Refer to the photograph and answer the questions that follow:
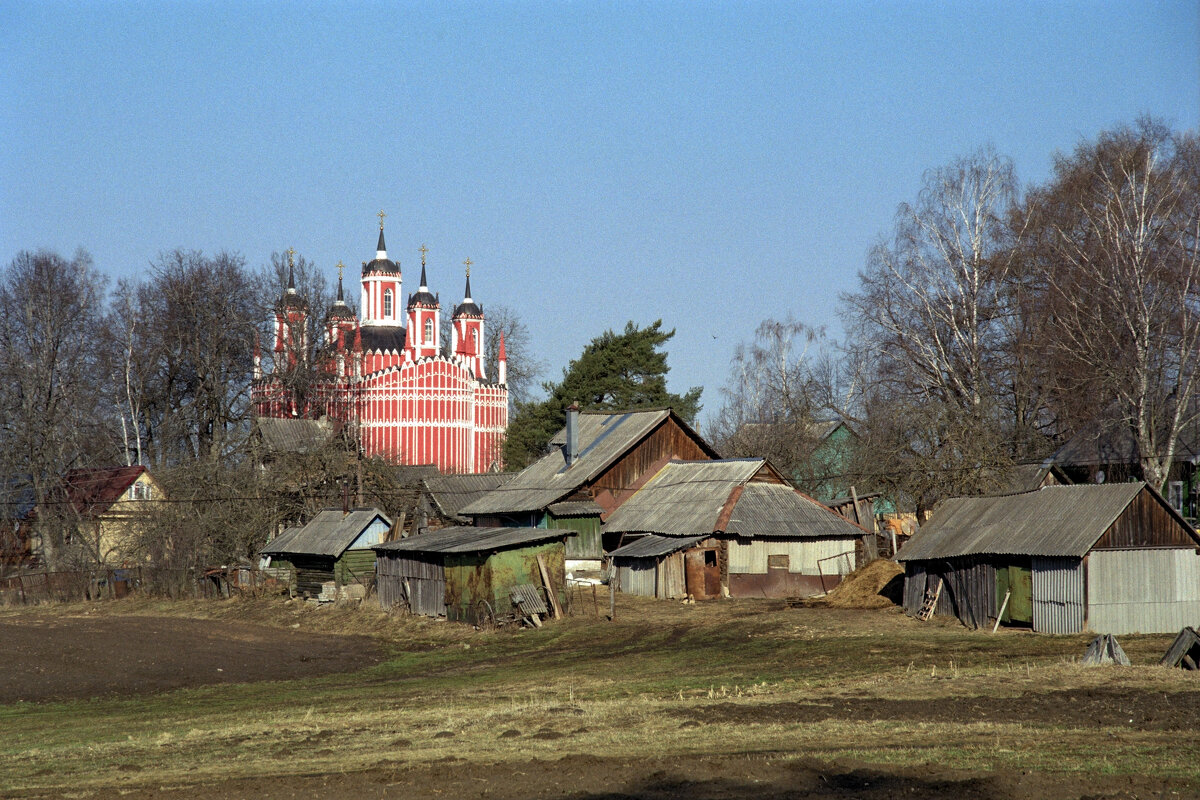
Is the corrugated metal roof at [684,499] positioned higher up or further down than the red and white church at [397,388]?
further down

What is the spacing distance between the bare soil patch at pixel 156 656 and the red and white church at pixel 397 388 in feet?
107

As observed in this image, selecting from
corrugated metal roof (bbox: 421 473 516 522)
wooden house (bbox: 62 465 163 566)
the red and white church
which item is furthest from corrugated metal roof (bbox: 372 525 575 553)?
the red and white church

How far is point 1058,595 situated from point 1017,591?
47.6 inches

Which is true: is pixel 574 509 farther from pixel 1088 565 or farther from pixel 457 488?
pixel 1088 565

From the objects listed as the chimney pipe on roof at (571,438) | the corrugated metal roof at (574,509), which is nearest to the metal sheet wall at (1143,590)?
the corrugated metal roof at (574,509)

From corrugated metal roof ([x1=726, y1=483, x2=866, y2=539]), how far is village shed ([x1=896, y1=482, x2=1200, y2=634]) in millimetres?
8683

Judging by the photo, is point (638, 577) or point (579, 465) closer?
point (638, 577)

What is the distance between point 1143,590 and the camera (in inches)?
1142

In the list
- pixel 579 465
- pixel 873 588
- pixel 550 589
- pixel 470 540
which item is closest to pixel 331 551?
pixel 470 540

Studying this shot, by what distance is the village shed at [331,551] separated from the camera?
44.7 m

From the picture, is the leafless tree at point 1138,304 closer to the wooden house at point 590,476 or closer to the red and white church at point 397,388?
the wooden house at point 590,476

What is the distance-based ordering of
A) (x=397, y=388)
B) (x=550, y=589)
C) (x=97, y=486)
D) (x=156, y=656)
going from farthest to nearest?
(x=397, y=388)
(x=97, y=486)
(x=550, y=589)
(x=156, y=656)

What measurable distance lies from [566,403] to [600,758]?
54.1 metres

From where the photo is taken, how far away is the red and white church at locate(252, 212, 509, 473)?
7600cm
